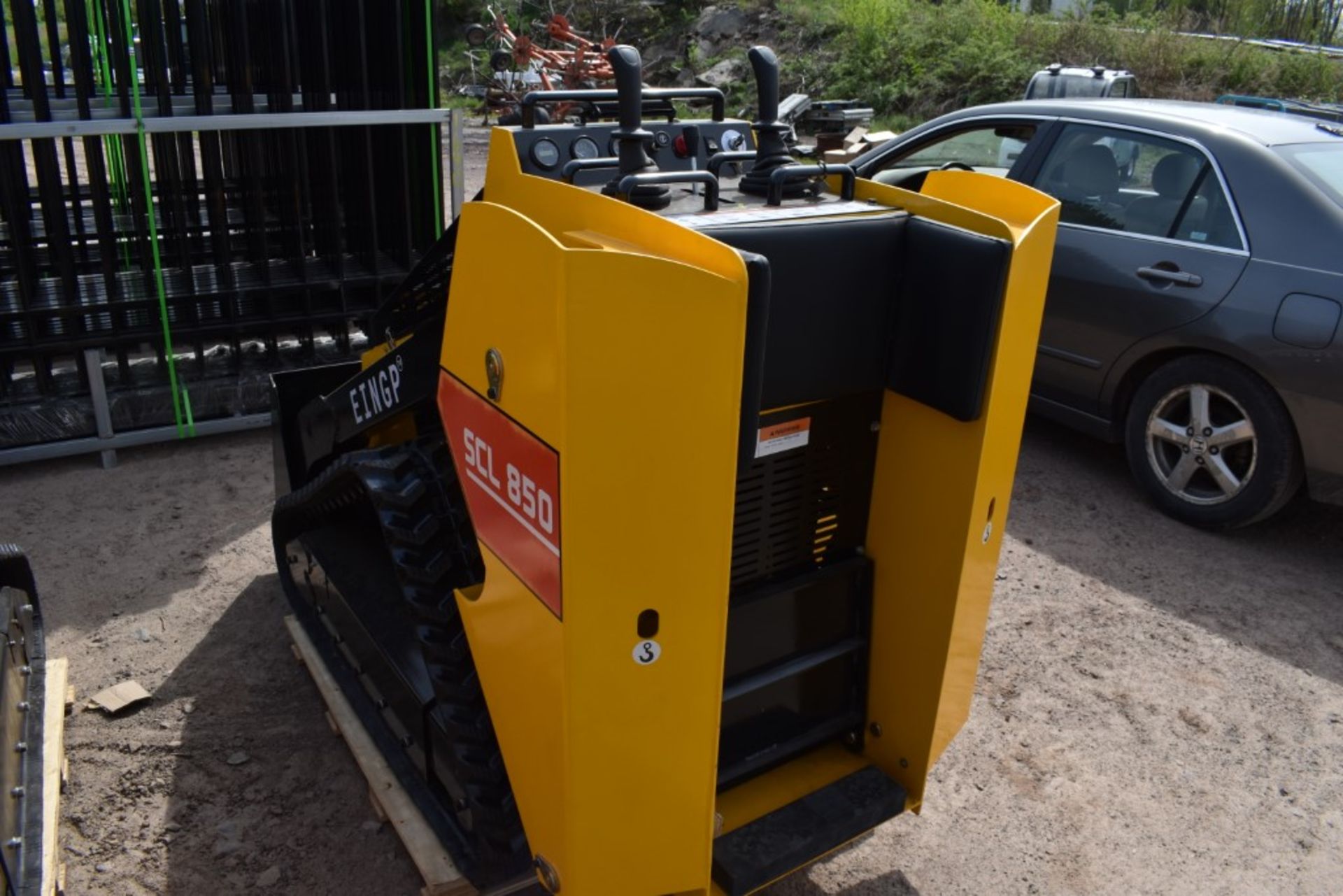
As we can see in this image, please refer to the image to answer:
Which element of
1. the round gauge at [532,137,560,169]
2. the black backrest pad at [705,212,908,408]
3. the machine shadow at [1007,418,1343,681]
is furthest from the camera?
the machine shadow at [1007,418,1343,681]

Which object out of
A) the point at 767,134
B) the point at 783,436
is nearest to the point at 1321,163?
the point at 767,134

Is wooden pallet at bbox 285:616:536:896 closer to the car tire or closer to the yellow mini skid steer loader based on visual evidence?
the yellow mini skid steer loader

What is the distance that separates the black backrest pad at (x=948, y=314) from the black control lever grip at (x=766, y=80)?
1.83ft

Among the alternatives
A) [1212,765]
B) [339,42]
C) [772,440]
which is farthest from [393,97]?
[1212,765]

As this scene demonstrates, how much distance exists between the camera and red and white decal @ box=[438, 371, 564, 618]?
80.0 inches

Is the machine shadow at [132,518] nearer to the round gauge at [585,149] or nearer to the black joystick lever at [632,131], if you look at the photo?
the round gauge at [585,149]

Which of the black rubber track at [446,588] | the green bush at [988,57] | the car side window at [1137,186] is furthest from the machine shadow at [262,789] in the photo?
the green bush at [988,57]

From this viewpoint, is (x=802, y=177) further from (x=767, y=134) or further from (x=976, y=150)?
(x=976, y=150)

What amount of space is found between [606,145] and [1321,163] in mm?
3378

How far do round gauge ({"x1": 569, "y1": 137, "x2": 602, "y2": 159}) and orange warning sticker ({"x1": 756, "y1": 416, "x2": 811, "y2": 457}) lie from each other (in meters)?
0.94

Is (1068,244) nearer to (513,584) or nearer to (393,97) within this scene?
(393,97)

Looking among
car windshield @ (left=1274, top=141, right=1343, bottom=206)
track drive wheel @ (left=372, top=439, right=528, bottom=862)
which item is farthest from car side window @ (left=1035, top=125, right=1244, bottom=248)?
track drive wheel @ (left=372, top=439, right=528, bottom=862)

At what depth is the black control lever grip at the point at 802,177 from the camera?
262cm

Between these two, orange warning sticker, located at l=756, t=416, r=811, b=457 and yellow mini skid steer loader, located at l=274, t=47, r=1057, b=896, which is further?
orange warning sticker, located at l=756, t=416, r=811, b=457
